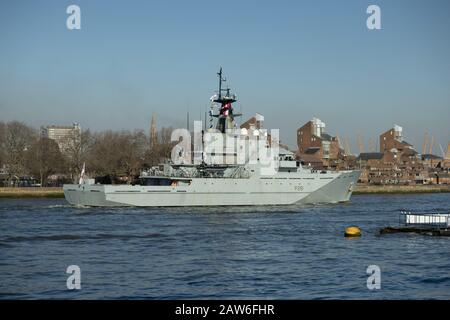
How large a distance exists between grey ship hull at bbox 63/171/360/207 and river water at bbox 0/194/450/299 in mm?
9318

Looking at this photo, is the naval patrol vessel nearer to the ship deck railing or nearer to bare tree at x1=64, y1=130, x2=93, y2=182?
the ship deck railing

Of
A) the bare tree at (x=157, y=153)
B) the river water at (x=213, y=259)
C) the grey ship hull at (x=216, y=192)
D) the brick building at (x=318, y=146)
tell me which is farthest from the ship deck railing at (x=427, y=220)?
the brick building at (x=318, y=146)

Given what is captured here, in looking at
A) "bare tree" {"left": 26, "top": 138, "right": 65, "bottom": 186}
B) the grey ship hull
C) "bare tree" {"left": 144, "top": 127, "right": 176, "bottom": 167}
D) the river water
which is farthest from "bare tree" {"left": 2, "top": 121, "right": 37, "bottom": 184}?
the river water

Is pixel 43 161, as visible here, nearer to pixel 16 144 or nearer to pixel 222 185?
pixel 16 144

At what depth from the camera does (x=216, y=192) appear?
51.5m

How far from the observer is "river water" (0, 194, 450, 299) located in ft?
62.1

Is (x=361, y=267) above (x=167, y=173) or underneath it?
underneath

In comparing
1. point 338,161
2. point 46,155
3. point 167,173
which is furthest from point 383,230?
point 338,161

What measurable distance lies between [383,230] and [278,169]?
21537 millimetres

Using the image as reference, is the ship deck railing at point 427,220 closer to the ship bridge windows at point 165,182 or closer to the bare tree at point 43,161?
the ship bridge windows at point 165,182
